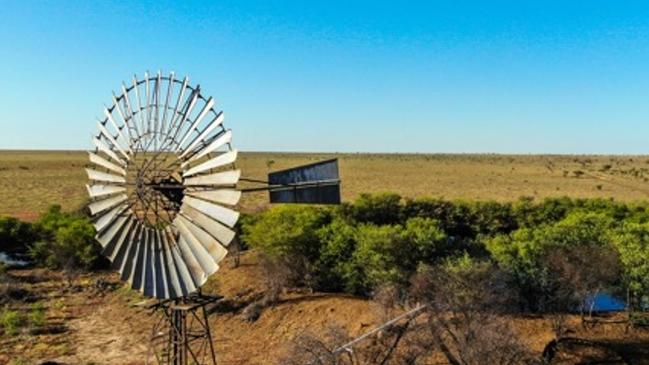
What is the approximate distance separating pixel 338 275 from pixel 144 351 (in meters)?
8.37

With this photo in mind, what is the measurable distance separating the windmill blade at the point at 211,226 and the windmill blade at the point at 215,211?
0.31 ft

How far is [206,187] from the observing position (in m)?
10.7

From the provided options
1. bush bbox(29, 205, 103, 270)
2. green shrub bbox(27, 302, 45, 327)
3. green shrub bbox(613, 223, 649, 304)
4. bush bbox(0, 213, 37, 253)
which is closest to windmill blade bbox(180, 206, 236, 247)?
green shrub bbox(27, 302, 45, 327)

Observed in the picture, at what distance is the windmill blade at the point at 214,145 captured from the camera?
10.4 m

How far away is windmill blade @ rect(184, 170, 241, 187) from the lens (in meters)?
10.1

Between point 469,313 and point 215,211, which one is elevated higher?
point 215,211

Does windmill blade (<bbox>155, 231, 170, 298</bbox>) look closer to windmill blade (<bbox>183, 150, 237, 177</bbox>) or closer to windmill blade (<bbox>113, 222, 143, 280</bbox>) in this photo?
windmill blade (<bbox>113, 222, 143, 280</bbox>)

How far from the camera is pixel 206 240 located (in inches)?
415

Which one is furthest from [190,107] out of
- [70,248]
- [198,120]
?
[70,248]

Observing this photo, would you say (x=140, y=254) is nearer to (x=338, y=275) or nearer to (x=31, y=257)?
(x=338, y=275)

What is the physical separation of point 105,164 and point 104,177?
0.30 meters

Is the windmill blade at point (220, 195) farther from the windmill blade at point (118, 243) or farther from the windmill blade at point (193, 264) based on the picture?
the windmill blade at point (118, 243)

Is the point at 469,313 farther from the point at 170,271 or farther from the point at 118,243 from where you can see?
the point at 118,243

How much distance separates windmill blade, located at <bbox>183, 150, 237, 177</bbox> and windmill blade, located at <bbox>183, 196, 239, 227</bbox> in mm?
537
